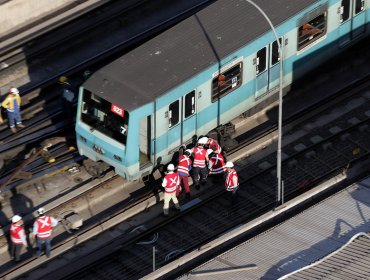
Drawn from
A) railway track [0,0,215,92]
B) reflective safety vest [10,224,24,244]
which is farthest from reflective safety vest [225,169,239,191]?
railway track [0,0,215,92]

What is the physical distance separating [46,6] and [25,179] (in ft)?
36.0

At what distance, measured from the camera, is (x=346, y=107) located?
4275cm

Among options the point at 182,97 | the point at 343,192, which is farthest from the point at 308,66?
the point at 343,192

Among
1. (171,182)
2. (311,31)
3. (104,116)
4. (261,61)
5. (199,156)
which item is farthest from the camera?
(311,31)

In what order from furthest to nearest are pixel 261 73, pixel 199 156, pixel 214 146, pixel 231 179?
1. pixel 261 73
2. pixel 214 146
3. pixel 199 156
4. pixel 231 179

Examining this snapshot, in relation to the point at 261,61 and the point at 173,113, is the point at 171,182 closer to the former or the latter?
the point at 173,113

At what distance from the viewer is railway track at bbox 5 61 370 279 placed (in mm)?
36594

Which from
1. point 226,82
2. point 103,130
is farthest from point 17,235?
point 226,82

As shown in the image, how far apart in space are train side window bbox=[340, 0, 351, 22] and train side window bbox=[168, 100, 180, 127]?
7.48 meters

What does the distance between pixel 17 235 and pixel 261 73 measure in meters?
9.45

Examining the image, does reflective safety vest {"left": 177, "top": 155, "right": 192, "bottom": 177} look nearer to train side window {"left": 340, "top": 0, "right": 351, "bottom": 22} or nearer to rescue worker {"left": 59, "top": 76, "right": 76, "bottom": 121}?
rescue worker {"left": 59, "top": 76, "right": 76, "bottom": 121}

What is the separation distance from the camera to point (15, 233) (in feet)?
118

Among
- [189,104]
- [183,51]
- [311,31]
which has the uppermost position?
[183,51]

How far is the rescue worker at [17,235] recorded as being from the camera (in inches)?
1415
